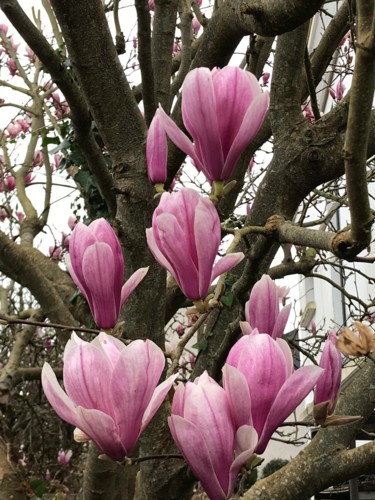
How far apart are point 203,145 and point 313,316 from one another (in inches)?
363

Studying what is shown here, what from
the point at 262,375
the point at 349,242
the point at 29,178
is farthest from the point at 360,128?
the point at 29,178

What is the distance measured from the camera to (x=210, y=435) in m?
0.48

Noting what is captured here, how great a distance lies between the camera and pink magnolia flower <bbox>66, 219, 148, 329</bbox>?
0.66 meters

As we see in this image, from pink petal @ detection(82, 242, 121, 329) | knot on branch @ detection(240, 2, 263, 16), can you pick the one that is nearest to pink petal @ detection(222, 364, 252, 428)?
pink petal @ detection(82, 242, 121, 329)

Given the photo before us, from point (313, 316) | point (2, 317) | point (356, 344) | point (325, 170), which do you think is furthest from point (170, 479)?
point (313, 316)

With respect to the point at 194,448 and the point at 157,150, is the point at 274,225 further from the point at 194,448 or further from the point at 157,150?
the point at 194,448

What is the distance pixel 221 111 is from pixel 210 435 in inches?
12.4

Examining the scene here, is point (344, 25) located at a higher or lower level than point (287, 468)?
higher

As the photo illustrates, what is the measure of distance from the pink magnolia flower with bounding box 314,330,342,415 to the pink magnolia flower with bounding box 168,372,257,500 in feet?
0.46

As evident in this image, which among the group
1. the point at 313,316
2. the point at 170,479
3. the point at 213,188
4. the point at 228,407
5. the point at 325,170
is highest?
the point at 313,316

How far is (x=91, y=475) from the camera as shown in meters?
1.96

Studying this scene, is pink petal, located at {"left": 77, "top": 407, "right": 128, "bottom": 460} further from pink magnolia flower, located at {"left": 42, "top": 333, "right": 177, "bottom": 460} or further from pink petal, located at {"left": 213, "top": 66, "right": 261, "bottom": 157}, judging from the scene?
pink petal, located at {"left": 213, "top": 66, "right": 261, "bottom": 157}

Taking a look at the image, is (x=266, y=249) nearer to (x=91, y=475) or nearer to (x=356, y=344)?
(x=356, y=344)

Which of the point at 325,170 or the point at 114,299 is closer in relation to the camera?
the point at 114,299
